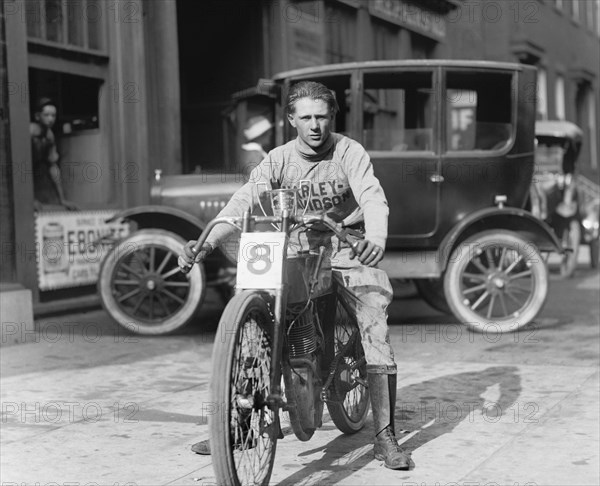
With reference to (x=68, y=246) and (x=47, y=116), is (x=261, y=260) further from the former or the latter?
(x=47, y=116)

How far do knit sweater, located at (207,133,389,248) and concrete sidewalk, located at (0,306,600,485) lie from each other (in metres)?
1.08

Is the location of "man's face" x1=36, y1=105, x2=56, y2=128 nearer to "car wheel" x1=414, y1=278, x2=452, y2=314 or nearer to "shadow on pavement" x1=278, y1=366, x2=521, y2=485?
"car wheel" x1=414, y1=278, x2=452, y2=314

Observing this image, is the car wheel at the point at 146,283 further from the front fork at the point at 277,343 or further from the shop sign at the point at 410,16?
the shop sign at the point at 410,16

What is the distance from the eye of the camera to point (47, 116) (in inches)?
394

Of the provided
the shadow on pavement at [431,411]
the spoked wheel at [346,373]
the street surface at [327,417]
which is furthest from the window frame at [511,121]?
the spoked wheel at [346,373]

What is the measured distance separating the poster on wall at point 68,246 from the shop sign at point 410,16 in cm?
781

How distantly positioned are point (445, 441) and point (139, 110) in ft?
22.6

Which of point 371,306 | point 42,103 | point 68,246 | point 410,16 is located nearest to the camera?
point 371,306

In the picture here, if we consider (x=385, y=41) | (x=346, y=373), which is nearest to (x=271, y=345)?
(x=346, y=373)

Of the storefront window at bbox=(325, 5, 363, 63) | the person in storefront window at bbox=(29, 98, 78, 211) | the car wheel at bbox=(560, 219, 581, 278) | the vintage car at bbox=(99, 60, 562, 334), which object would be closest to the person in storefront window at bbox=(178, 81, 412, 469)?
the vintage car at bbox=(99, 60, 562, 334)

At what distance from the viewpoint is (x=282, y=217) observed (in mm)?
3686

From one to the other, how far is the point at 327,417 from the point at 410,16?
13583 millimetres

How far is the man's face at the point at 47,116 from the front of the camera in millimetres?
9906

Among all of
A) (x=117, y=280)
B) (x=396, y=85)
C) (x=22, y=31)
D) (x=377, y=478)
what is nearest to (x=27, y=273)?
→ (x=117, y=280)
